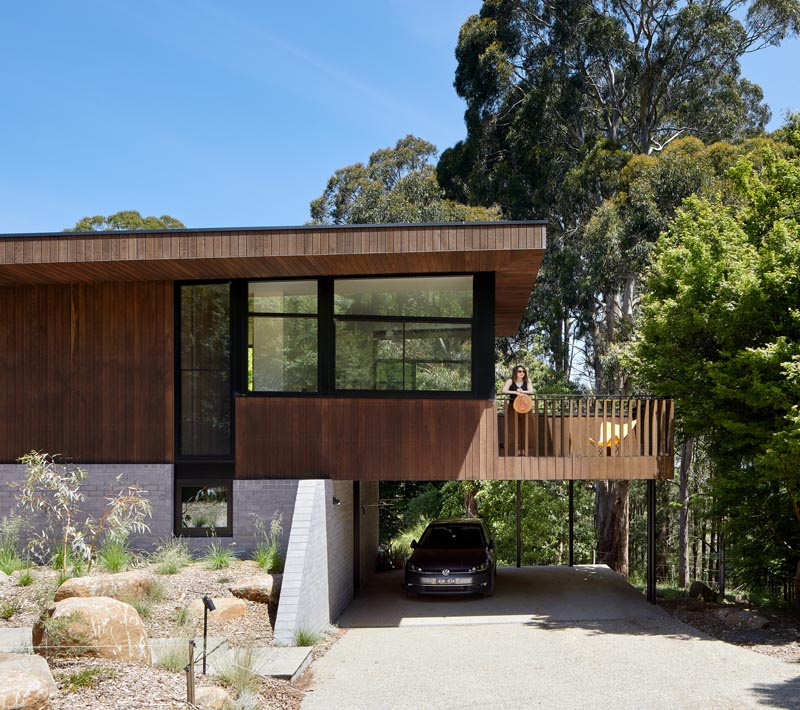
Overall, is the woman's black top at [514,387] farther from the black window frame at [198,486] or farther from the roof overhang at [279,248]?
the black window frame at [198,486]

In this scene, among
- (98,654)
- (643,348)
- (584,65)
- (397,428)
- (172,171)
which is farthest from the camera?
(172,171)

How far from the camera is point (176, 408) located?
13953 mm

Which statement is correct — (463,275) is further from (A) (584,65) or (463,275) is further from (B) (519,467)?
(A) (584,65)

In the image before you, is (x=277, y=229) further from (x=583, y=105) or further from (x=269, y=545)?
(x=583, y=105)

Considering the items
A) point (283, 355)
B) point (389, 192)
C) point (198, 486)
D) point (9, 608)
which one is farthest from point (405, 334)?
point (389, 192)

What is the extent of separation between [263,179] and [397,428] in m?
30.7

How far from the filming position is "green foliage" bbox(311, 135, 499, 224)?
30.6 m

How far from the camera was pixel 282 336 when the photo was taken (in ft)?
45.6

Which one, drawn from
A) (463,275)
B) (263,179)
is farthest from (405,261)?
(263,179)

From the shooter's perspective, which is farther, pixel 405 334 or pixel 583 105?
pixel 583 105

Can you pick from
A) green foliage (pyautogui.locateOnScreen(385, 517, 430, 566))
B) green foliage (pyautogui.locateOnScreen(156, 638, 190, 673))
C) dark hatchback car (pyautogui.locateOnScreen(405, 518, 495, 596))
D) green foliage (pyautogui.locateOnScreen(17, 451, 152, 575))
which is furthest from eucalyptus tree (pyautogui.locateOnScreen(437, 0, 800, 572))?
green foliage (pyautogui.locateOnScreen(156, 638, 190, 673))

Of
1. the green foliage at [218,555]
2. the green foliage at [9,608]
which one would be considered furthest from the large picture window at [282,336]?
the green foliage at [9,608]

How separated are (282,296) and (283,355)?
97 centimetres

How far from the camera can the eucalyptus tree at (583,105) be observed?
27.8 metres
